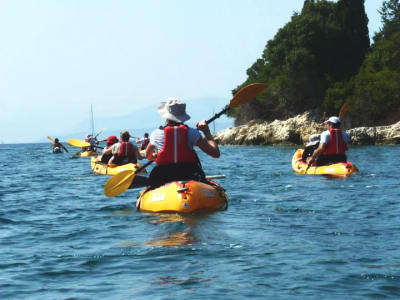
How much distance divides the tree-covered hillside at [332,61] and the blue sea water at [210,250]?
38.7 meters

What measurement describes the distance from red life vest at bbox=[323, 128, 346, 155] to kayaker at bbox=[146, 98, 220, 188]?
22.2ft

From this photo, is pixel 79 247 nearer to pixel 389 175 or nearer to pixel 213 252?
pixel 213 252

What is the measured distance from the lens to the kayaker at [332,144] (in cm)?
1633

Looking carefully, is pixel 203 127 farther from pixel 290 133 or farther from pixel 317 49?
pixel 317 49

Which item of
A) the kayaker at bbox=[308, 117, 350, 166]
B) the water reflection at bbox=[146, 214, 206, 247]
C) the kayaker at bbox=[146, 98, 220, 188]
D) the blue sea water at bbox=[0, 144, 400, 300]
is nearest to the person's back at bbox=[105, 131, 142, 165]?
the kayaker at bbox=[308, 117, 350, 166]

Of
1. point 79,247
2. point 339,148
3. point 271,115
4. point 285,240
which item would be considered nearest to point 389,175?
point 339,148

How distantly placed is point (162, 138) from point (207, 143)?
2.55ft

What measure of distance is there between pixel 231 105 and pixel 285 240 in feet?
15.0

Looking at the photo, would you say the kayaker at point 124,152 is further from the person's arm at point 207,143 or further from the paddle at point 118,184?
the person's arm at point 207,143

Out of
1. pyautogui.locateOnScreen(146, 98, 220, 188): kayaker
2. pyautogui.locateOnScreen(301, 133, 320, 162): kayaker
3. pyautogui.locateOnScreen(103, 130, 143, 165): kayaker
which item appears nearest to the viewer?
pyautogui.locateOnScreen(146, 98, 220, 188): kayaker

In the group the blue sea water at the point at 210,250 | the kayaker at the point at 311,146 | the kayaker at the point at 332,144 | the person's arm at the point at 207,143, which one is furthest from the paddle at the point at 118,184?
the kayaker at the point at 311,146

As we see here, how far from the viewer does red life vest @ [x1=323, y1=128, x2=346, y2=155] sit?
53.5ft

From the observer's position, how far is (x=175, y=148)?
10.1 meters

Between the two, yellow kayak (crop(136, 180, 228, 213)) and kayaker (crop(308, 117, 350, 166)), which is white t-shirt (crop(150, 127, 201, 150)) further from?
kayaker (crop(308, 117, 350, 166))
